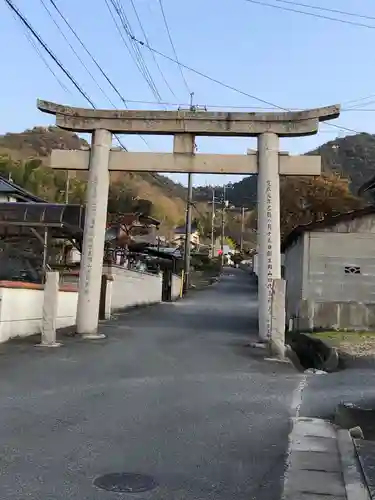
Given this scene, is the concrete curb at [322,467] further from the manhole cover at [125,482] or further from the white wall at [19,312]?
the white wall at [19,312]

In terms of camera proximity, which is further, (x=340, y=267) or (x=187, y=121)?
(x=340, y=267)

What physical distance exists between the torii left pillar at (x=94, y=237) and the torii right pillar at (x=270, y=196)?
4.21 meters

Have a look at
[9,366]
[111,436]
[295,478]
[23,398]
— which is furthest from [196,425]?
[9,366]

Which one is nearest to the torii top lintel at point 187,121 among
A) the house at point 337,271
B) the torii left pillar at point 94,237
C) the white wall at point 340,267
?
the torii left pillar at point 94,237

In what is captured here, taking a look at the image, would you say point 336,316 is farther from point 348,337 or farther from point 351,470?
point 351,470

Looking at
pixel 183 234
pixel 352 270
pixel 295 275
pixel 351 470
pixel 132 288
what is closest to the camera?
pixel 351 470

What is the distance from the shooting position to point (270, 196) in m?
15.9

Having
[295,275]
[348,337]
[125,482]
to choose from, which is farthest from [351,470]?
[295,275]

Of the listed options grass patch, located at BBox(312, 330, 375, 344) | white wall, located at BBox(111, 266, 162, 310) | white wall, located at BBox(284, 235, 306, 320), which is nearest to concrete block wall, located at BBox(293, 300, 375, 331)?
white wall, located at BBox(284, 235, 306, 320)

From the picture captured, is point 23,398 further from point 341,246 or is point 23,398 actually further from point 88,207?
point 341,246

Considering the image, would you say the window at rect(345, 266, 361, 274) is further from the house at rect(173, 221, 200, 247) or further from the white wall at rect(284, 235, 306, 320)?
the house at rect(173, 221, 200, 247)

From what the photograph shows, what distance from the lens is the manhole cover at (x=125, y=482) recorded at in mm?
4833

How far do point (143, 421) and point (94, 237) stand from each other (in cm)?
955

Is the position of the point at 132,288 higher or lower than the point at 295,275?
lower
